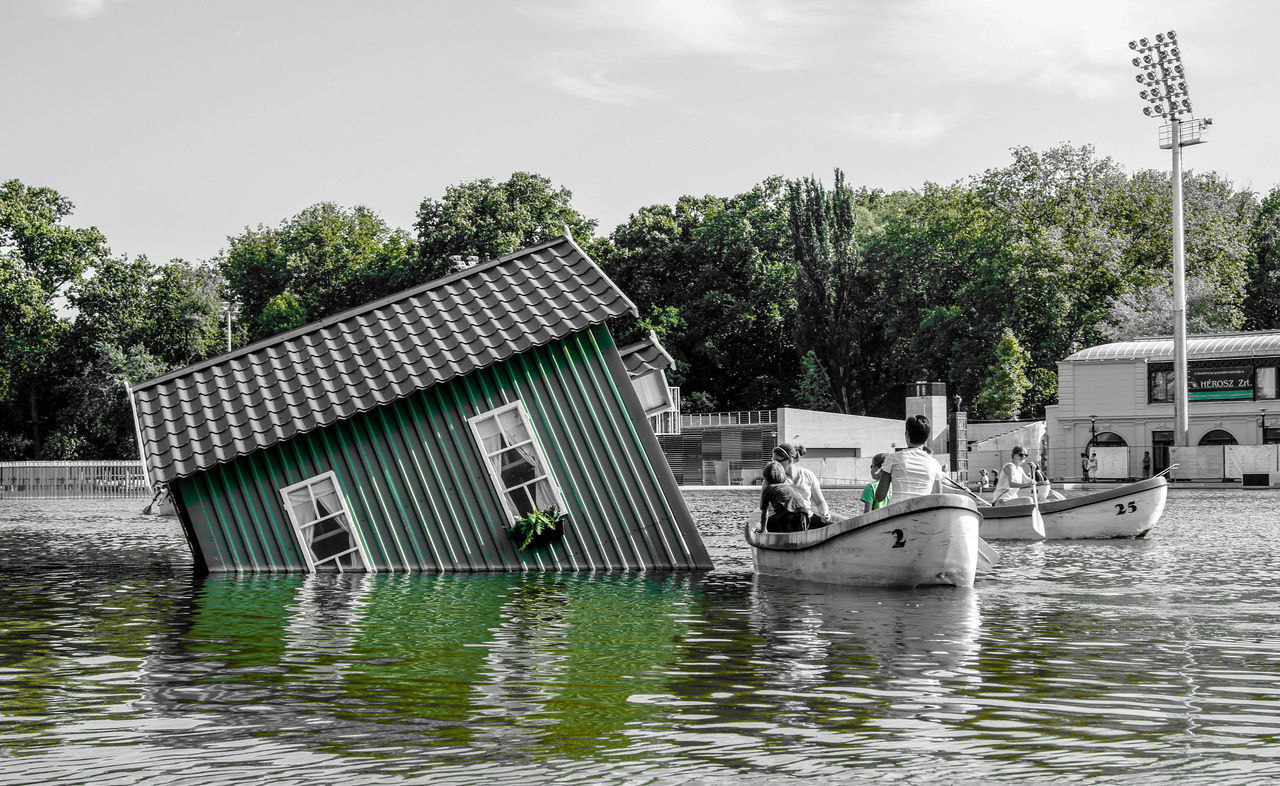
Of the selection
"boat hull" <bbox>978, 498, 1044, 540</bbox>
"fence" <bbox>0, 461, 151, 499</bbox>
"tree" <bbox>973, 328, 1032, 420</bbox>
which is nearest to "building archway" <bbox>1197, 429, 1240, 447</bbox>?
"tree" <bbox>973, 328, 1032, 420</bbox>

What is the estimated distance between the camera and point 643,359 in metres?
19.2

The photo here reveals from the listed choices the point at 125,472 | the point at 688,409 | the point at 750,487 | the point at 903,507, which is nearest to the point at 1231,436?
the point at 750,487

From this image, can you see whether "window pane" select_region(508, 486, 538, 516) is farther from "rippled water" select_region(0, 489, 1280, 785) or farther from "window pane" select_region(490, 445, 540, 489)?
"rippled water" select_region(0, 489, 1280, 785)

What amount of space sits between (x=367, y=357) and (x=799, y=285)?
211ft

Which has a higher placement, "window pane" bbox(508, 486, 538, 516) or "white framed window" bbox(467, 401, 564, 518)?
Answer: "white framed window" bbox(467, 401, 564, 518)

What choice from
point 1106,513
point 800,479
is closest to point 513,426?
point 800,479

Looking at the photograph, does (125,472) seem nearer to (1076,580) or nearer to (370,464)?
(370,464)

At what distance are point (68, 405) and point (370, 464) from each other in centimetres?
6272

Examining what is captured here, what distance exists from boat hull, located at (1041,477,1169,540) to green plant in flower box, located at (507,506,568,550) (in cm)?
1167

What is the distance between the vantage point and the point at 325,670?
10.3 meters

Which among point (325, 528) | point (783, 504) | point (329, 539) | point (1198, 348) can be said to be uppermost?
point (1198, 348)

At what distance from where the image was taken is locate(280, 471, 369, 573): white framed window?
18.1m

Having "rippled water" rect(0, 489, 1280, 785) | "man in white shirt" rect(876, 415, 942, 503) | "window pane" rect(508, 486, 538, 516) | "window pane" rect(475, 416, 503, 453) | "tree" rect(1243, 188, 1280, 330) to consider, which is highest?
"tree" rect(1243, 188, 1280, 330)

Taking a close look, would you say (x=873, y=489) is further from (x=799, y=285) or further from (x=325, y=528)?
(x=799, y=285)
